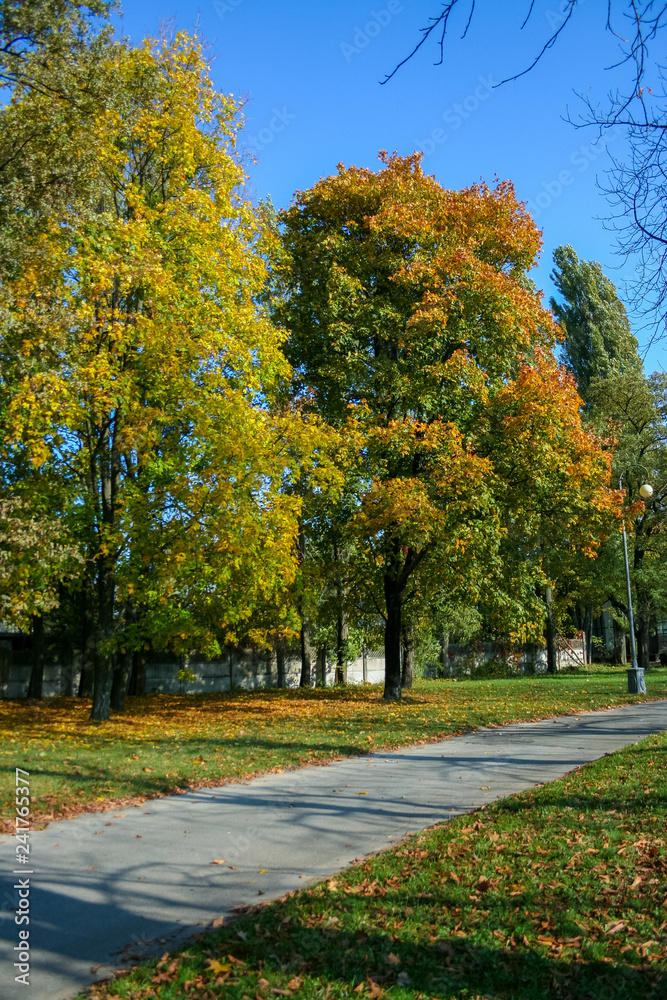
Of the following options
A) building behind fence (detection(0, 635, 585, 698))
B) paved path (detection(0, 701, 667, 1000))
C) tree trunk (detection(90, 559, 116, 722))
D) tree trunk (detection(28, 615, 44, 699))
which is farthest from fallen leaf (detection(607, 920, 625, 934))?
tree trunk (detection(28, 615, 44, 699))

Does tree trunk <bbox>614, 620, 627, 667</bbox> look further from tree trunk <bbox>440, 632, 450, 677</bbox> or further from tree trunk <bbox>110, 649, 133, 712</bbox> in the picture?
tree trunk <bbox>110, 649, 133, 712</bbox>

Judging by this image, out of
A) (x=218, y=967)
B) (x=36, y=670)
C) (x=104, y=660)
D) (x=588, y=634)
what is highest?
(x=588, y=634)

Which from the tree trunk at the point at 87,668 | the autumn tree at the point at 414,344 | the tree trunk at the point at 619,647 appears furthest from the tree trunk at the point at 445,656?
the tree trunk at the point at 87,668

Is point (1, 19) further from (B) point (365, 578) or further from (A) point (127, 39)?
(B) point (365, 578)

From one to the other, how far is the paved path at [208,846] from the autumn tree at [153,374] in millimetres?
5180

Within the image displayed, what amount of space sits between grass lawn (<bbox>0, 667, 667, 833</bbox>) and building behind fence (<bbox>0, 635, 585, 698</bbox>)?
173cm

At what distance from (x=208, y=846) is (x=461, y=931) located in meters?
2.64

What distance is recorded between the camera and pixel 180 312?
48.7ft

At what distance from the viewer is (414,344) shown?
1970 centimetres

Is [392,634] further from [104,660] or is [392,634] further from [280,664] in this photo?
[280,664]

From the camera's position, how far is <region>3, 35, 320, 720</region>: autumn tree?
13258mm

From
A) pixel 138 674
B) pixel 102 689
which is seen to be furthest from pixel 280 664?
pixel 102 689

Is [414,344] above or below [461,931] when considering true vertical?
above

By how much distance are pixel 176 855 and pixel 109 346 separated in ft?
37.6
